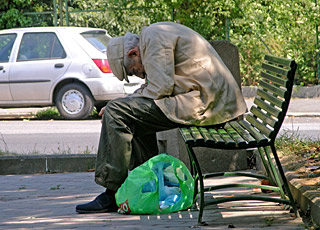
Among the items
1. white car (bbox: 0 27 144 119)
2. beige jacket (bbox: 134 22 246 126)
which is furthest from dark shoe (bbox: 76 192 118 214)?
white car (bbox: 0 27 144 119)

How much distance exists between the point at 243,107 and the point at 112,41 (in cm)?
104

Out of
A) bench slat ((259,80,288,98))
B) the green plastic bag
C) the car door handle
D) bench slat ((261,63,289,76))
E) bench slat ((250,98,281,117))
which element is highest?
bench slat ((261,63,289,76))

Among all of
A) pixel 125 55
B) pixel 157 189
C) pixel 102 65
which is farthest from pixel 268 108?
pixel 102 65

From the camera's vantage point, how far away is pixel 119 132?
4980mm

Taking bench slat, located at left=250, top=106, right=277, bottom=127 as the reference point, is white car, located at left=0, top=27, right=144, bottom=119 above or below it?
below

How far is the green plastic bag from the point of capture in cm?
493

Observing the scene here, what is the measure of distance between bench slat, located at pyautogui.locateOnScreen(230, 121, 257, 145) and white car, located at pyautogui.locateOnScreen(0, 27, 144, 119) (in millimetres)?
8475

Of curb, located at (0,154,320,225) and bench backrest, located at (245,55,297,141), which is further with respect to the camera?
curb, located at (0,154,320,225)

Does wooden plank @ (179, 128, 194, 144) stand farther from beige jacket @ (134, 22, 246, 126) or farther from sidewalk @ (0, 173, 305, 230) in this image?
sidewalk @ (0, 173, 305, 230)

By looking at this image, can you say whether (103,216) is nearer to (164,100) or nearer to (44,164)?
(164,100)

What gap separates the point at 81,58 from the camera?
45.2 ft

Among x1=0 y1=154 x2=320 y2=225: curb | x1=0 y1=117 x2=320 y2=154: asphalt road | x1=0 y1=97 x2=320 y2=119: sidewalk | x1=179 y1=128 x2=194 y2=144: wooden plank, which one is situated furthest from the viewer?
x1=0 y1=97 x2=320 y2=119: sidewalk

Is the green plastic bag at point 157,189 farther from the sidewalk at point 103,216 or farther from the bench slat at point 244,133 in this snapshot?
the bench slat at point 244,133

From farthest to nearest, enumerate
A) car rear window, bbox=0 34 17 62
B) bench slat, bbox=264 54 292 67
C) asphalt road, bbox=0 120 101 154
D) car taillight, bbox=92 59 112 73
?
1. car rear window, bbox=0 34 17 62
2. car taillight, bbox=92 59 112 73
3. asphalt road, bbox=0 120 101 154
4. bench slat, bbox=264 54 292 67
